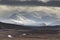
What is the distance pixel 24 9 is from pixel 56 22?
24cm

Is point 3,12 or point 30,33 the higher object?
point 3,12

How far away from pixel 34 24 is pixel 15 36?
157 millimetres

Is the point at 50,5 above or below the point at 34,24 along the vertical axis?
above

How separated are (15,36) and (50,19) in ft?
0.87

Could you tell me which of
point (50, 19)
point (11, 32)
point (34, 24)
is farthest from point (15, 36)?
point (50, 19)

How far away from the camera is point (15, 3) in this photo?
1.02 metres

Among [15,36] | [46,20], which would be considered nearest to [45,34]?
[46,20]

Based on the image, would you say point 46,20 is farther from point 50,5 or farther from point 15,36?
point 15,36

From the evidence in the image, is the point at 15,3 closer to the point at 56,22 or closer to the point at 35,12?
the point at 35,12

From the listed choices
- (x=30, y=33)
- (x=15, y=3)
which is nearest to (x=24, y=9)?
(x=15, y=3)

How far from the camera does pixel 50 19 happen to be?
0.96 meters

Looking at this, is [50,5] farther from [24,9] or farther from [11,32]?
[11,32]

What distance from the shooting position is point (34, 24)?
0.94 meters

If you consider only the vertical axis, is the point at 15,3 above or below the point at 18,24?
above
